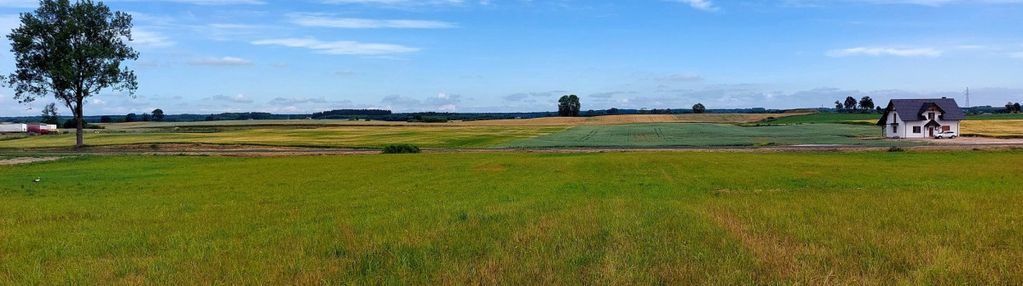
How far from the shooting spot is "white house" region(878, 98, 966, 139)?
95938 millimetres

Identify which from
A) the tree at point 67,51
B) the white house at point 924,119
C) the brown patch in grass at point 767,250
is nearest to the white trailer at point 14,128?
the tree at point 67,51

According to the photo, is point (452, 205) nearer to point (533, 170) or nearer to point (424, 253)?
point (424, 253)

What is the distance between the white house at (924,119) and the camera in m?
95.9

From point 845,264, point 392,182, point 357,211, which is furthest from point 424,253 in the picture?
point 392,182

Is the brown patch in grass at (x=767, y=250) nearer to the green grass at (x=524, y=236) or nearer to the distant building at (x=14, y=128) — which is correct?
the green grass at (x=524, y=236)

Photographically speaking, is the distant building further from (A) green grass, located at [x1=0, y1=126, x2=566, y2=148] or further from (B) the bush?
(B) the bush

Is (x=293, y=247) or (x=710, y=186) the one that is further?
(x=710, y=186)

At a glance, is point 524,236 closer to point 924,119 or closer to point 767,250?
point 767,250

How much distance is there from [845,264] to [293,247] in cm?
769

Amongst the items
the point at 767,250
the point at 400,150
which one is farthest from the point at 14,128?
the point at 767,250

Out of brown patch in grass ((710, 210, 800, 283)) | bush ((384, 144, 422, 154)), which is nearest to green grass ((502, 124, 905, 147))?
bush ((384, 144, 422, 154))

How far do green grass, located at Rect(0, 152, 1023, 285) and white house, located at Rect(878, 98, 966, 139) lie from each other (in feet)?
275

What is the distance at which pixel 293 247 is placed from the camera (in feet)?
34.1

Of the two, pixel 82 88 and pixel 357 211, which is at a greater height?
pixel 82 88
